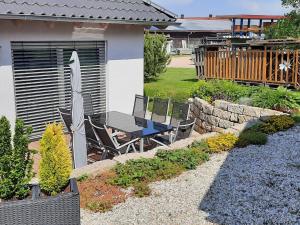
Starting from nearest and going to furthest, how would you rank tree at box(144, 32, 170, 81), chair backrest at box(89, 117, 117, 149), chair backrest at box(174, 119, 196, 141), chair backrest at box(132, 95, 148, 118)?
1. chair backrest at box(89, 117, 117, 149)
2. chair backrest at box(174, 119, 196, 141)
3. chair backrest at box(132, 95, 148, 118)
4. tree at box(144, 32, 170, 81)

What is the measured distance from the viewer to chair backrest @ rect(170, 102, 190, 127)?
325 inches

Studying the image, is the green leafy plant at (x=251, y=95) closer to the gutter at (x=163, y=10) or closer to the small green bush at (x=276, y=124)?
the small green bush at (x=276, y=124)

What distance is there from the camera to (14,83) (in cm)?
873

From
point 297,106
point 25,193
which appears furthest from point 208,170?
point 297,106

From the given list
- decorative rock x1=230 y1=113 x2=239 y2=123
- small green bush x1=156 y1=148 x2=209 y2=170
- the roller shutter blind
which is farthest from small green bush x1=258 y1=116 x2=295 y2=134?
the roller shutter blind

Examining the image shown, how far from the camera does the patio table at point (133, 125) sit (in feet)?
24.3

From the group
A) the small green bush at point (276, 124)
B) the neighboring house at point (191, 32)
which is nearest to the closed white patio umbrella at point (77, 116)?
the small green bush at point (276, 124)

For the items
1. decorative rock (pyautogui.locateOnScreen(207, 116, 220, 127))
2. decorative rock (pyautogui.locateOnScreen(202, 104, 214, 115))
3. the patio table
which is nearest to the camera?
the patio table

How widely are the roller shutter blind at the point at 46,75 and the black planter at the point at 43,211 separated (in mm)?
5541

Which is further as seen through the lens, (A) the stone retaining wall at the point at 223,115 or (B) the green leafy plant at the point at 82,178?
(A) the stone retaining wall at the point at 223,115

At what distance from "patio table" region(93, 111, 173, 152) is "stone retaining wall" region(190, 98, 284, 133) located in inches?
59.7

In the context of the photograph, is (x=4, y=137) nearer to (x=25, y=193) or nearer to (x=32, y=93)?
(x=25, y=193)

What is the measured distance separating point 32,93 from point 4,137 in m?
5.42

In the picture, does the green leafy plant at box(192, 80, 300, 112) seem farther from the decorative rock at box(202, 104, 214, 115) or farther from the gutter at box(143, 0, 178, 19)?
the gutter at box(143, 0, 178, 19)
